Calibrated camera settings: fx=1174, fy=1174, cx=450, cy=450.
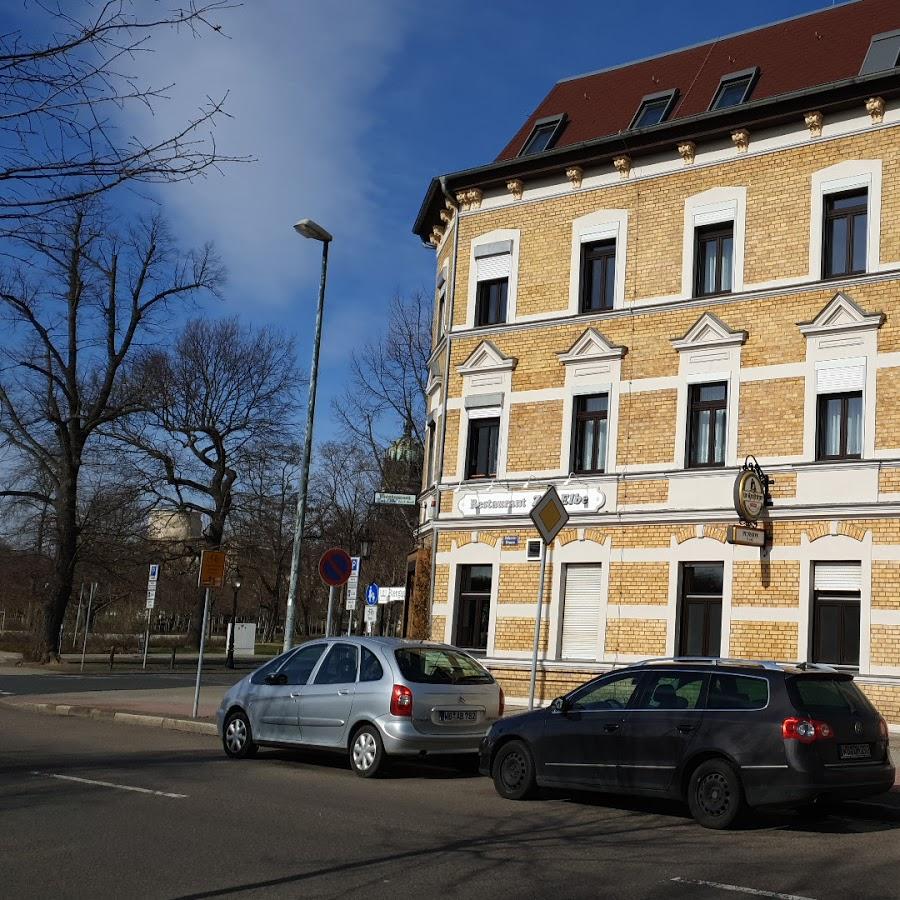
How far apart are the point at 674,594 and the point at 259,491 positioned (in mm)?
29087

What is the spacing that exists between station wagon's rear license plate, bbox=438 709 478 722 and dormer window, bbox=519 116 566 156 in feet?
51.4

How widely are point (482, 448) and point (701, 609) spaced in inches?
246

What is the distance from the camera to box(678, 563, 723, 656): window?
21359 mm

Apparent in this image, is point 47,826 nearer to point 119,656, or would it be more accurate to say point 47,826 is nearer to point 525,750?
point 525,750

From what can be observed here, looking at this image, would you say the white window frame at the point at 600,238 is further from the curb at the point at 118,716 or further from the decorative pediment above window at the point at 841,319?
the curb at the point at 118,716

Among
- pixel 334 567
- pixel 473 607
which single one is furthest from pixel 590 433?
pixel 334 567

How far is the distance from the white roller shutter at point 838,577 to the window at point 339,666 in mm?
9590

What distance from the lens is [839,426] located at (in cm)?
2042

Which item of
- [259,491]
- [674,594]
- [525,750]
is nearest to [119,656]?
[259,491]

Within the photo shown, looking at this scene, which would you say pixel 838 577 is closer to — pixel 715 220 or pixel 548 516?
pixel 548 516

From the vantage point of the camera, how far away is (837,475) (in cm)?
2012

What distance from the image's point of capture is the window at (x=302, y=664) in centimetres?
1461

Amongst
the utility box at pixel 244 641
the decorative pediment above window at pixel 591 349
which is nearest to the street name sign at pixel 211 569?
the decorative pediment above window at pixel 591 349

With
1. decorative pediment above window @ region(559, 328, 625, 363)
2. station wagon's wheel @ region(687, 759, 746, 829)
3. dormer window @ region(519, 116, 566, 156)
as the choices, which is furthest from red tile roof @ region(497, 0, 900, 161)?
station wagon's wheel @ region(687, 759, 746, 829)
